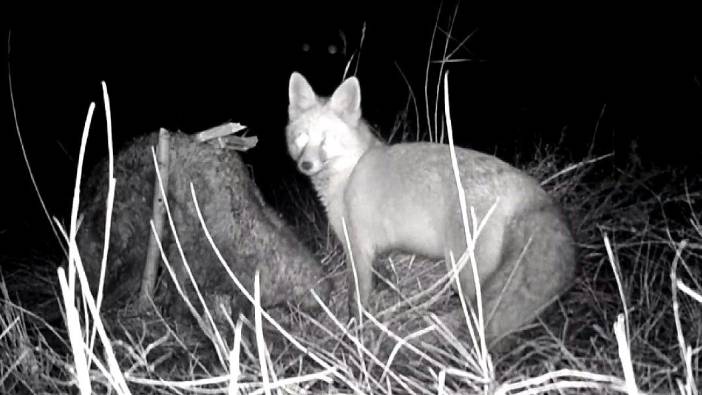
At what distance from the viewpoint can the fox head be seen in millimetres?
5004

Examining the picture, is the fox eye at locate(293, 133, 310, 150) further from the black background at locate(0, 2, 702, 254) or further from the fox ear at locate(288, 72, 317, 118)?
the black background at locate(0, 2, 702, 254)

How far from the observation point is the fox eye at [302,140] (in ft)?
16.6

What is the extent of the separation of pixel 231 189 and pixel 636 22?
15.2 ft

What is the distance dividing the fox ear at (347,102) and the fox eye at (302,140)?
0.83 ft

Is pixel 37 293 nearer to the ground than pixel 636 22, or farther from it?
nearer to the ground

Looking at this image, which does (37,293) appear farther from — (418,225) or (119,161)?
(418,225)

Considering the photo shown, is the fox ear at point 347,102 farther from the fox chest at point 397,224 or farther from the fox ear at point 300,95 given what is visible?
the fox chest at point 397,224

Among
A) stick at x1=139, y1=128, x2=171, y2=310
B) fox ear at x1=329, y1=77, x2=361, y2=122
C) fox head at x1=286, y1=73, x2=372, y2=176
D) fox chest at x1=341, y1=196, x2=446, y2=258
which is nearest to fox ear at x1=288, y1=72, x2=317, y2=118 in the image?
fox head at x1=286, y1=73, x2=372, y2=176

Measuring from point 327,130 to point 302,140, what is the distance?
0.17 metres

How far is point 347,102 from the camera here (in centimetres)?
510

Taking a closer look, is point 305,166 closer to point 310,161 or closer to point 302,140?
point 310,161

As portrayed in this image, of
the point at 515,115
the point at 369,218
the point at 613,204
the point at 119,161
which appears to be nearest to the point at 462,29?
the point at 515,115

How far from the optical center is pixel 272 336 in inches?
167

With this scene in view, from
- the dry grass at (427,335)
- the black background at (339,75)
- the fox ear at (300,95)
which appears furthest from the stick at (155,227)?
the black background at (339,75)
